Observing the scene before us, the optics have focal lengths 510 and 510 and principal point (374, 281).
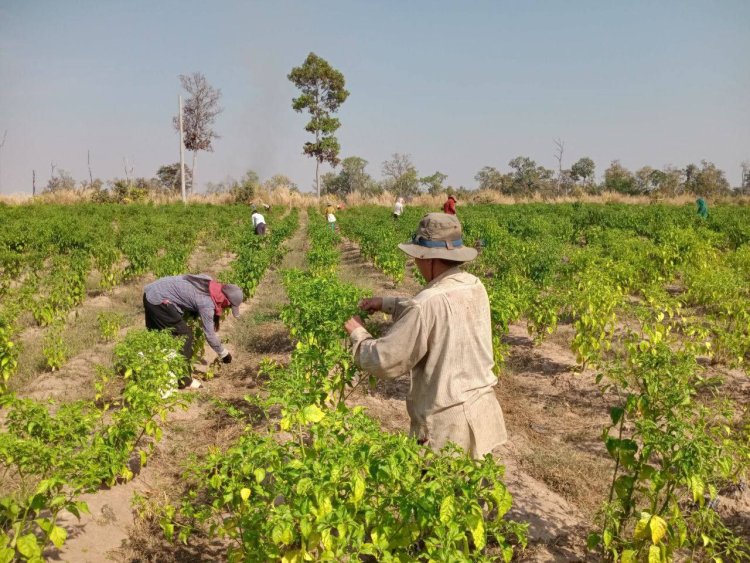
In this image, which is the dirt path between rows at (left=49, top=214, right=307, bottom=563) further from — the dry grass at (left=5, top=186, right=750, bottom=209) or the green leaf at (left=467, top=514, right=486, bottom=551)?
the dry grass at (left=5, top=186, right=750, bottom=209)

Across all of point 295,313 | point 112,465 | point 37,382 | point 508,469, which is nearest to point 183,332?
point 295,313

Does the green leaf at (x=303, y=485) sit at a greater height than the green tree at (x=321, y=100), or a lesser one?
lesser

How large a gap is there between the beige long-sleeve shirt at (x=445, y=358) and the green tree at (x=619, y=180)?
58510 millimetres

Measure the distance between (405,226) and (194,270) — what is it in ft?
25.2

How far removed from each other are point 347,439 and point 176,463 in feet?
7.94

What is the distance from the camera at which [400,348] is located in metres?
2.56

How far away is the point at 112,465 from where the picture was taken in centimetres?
297

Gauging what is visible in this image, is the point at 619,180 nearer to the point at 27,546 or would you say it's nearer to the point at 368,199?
the point at 368,199

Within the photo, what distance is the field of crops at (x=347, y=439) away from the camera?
202cm

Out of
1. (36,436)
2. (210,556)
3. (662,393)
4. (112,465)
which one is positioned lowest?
(210,556)

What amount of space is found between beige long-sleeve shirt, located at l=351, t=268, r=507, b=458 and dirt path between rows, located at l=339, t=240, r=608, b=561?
852mm

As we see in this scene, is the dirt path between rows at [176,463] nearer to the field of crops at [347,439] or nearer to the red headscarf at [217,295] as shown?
the field of crops at [347,439]

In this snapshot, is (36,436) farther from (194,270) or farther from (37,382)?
(194,270)

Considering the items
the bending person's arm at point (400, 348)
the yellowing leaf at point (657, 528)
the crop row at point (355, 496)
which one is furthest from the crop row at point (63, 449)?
the yellowing leaf at point (657, 528)
